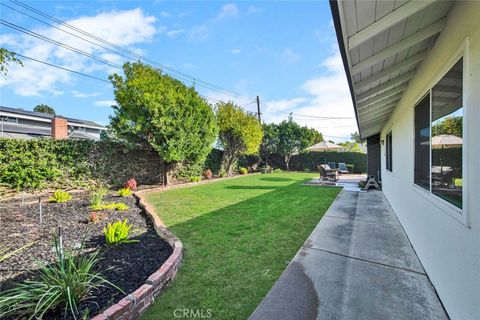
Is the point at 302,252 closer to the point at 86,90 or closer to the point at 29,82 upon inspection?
the point at 29,82

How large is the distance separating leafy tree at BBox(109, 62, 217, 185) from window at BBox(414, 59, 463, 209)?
30.4ft

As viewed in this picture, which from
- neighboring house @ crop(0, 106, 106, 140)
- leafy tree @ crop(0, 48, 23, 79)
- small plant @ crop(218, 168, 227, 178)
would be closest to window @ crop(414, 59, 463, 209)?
leafy tree @ crop(0, 48, 23, 79)

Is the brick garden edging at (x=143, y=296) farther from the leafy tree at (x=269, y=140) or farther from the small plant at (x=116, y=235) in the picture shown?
the leafy tree at (x=269, y=140)

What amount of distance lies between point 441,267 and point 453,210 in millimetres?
817

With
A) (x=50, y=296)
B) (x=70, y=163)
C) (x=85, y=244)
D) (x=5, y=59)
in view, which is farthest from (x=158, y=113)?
(x=50, y=296)

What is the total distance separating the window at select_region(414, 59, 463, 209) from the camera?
6.69ft

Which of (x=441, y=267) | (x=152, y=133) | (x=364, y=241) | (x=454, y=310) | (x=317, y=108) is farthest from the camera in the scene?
(x=317, y=108)

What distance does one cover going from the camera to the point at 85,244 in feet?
12.5

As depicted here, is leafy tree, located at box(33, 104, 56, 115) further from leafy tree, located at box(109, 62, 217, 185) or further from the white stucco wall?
the white stucco wall

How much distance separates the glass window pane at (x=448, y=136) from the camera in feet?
6.66

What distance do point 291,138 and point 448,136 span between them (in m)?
20.0

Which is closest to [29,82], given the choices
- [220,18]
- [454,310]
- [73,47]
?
[73,47]

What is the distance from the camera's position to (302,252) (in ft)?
12.0

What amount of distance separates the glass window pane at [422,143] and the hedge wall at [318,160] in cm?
1859
